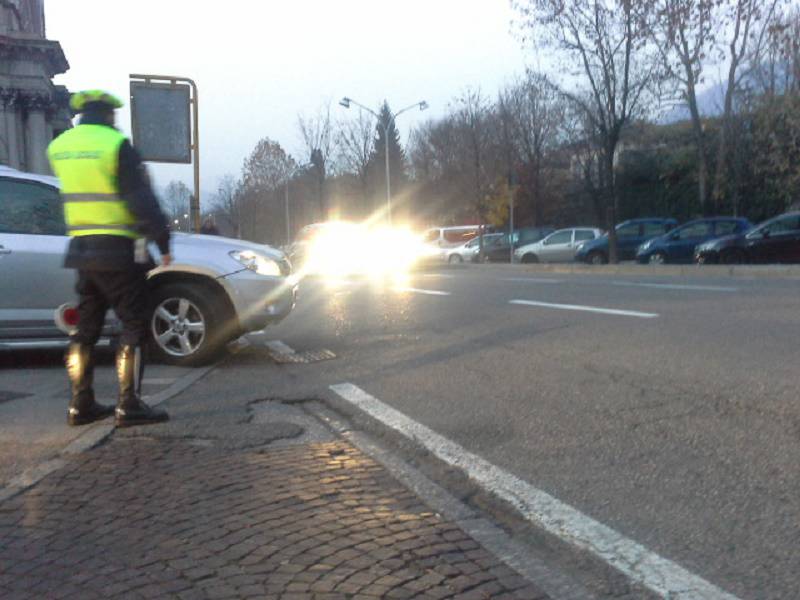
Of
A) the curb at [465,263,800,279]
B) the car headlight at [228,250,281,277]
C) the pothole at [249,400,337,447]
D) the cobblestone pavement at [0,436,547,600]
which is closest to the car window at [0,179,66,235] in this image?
the car headlight at [228,250,281,277]

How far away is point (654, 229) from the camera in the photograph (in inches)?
1287

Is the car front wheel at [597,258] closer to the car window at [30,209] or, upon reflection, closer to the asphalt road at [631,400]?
the asphalt road at [631,400]

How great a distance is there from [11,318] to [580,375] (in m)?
4.57

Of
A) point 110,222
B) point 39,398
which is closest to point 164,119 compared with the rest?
point 39,398

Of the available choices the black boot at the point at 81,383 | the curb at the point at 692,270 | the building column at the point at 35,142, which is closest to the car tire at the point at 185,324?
the black boot at the point at 81,383

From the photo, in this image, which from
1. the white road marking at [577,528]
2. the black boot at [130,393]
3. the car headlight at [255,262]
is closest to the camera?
the white road marking at [577,528]

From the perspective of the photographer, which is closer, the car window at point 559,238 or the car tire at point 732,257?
the car tire at point 732,257

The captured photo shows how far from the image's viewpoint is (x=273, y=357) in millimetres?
8227

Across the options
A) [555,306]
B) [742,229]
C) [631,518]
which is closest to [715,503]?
[631,518]

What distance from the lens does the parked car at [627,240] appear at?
31.7m

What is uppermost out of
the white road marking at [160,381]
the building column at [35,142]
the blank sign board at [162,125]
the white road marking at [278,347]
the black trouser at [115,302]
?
the building column at [35,142]

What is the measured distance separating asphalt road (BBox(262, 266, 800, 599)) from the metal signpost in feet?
12.6

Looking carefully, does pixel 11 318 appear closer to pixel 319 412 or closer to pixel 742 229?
pixel 319 412

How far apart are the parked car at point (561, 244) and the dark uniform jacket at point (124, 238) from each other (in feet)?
99.2
